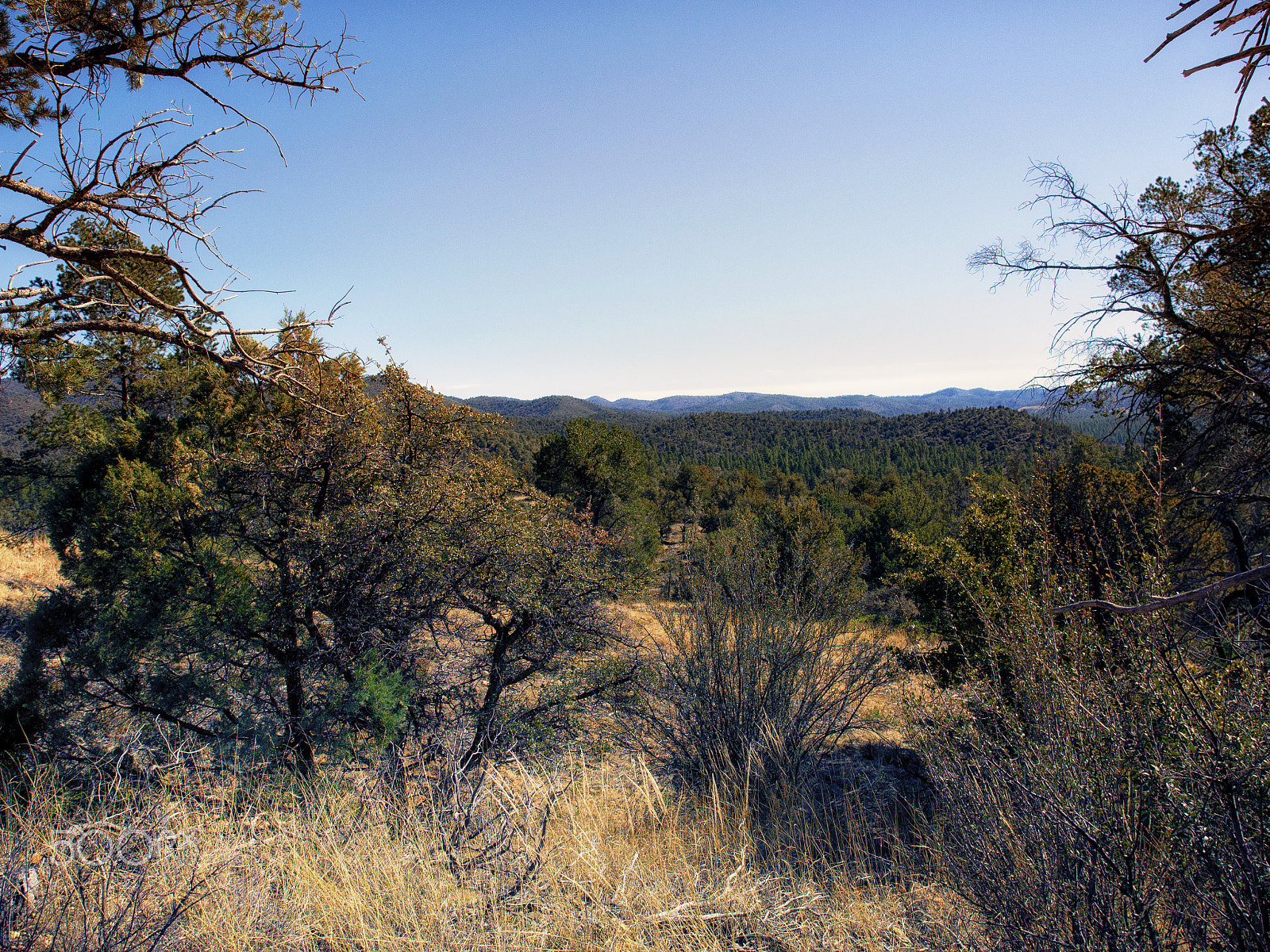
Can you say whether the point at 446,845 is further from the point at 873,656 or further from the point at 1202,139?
the point at 1202,139

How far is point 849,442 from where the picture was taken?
102500 mm

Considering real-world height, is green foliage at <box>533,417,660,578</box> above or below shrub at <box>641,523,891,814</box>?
above

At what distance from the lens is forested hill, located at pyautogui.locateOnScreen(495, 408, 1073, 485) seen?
2753 inches

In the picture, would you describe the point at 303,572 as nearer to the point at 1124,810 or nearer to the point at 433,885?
the point at 433,885

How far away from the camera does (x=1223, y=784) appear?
2.15 metres

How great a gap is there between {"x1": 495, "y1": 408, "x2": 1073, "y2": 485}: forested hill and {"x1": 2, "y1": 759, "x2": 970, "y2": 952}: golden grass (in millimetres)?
46379

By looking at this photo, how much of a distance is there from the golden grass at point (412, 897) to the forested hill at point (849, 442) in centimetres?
4638

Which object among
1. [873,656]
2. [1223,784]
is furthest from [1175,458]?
[1223,784]

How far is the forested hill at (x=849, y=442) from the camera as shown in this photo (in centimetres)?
6994

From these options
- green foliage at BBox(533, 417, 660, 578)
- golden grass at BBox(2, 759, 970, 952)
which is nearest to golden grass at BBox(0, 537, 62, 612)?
golden grass at BBox(2, 759, 970, 952)

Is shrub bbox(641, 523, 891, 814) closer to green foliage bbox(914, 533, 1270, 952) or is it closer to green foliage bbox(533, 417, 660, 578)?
green foliage bbox(914, 533, 1270, 952)

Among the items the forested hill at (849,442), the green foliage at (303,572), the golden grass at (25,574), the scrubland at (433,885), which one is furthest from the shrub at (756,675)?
the forested hill at (849,442)

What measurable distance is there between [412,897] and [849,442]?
10762cm

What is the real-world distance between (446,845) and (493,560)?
15.4ft
